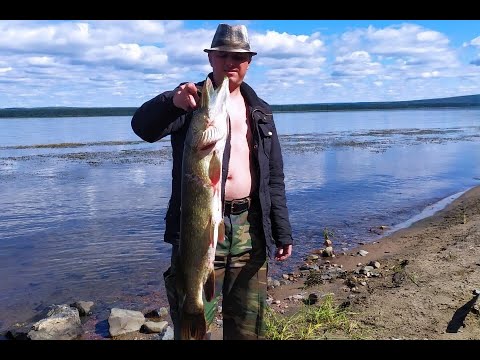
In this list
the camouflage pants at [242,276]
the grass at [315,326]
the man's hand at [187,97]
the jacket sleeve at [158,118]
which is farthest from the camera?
the grass at [315,326]

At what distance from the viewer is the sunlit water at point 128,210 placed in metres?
8.81

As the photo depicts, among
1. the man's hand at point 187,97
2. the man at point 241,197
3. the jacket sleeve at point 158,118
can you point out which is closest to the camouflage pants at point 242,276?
the man at point 241,197

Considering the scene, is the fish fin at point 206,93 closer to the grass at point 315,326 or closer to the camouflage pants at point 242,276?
the camouflage pants at point 242,276

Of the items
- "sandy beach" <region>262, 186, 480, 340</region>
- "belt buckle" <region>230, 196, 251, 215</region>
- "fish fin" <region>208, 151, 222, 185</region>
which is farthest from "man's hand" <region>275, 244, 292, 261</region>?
"sandy beach" <region>262, 186, 480, 340</region>

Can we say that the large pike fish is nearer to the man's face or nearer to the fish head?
the fish head

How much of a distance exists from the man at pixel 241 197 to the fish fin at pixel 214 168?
472 mm

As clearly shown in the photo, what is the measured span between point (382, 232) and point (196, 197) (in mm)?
9759

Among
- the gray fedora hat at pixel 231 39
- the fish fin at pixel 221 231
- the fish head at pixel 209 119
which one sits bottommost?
the fish fin at pixel 221 231

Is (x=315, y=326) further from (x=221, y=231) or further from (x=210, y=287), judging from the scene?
(x=221, y=231)

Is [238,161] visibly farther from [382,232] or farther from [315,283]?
[382,232]

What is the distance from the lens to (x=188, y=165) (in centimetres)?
328

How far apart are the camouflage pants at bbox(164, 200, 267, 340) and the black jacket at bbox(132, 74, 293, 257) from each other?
0.36 ft

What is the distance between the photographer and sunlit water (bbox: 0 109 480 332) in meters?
8.81
